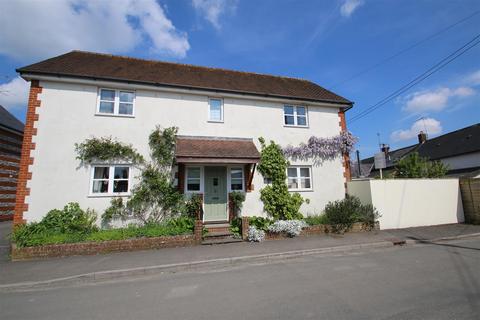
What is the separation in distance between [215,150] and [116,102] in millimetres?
4727

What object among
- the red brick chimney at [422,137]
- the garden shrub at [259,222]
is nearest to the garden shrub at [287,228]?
the garden shrub at [259,222]

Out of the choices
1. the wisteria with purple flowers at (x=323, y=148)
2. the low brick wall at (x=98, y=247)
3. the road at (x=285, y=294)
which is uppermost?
the wisteria with purple flowers at (x=323, y=148)

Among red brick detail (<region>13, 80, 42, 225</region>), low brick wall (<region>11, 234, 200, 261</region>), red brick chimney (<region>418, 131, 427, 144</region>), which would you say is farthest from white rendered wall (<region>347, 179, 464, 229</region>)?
red brick chimney (<region>418, 131, 427, 144</region>)

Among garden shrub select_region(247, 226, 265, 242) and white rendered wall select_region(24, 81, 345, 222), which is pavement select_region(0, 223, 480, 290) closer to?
garden shrub select_region(247, 226, 265, 242)

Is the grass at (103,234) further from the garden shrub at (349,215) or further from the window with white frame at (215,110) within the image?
the garden shrub at (349,215)

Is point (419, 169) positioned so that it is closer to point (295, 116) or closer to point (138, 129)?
point (295, 116)

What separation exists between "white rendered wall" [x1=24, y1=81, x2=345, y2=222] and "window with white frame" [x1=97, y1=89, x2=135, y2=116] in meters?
0.24

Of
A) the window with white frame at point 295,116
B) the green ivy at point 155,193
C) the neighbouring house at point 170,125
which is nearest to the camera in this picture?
the neighbouring house at point 170,125

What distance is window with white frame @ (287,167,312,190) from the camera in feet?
40.6

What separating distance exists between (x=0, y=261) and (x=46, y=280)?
301cm

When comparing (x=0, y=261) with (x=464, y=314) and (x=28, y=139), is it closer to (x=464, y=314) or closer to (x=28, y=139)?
(x=28, y=139)

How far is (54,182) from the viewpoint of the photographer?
941 cm

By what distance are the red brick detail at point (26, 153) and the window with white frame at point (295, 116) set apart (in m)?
10.8

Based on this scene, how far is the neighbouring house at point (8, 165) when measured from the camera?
46.9 feet
